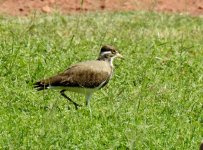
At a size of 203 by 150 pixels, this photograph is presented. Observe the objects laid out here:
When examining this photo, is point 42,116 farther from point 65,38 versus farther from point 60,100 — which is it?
point 65,38

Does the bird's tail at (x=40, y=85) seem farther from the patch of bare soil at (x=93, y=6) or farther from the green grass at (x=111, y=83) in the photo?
the patch of bare soil at (x=93, y=6)

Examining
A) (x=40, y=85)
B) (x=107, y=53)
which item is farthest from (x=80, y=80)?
(x=107, y=53)

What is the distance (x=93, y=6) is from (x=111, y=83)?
6.03 m

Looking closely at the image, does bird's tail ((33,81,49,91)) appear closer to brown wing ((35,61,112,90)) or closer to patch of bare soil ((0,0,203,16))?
brown wing ((35,61,112,90))

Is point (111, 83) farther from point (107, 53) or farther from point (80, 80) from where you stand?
point (80, 80)

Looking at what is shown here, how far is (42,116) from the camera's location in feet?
31.7

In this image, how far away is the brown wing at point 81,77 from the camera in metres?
10.4

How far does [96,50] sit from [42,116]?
12.5 ft

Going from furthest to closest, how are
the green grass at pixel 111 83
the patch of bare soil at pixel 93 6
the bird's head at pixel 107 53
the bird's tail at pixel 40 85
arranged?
the patch of bare soil at pixel 93 6, the bird's head at pixel 107 53, the bird's tail at pixel 40 85, the green grass at pixel 111 83

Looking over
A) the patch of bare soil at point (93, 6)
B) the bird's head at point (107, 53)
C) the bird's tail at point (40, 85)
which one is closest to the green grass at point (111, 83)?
the bird's tail at point (40, 85)

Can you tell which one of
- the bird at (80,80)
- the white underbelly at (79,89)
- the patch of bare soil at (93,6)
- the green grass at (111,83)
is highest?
the bird at (80,80)

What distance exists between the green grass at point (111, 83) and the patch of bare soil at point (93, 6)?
2.62 feet

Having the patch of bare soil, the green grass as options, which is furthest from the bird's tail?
the patch of bare soil

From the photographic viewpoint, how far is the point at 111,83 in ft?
39.0
